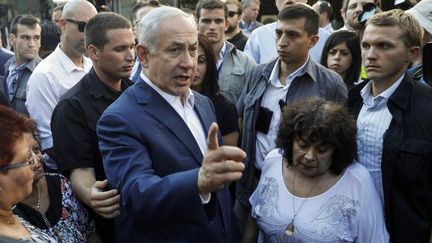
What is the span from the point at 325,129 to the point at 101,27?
5.30 feet

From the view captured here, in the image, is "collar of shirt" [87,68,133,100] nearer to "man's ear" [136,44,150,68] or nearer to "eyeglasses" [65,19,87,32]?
"man's ear" [136,44,150,68]

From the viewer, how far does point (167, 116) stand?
2.33m

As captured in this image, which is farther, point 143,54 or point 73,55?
point 73,55

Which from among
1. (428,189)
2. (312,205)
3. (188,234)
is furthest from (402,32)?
(188,234)

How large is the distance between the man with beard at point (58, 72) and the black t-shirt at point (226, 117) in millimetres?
1098

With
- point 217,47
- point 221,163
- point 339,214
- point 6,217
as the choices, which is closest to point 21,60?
point 217,47

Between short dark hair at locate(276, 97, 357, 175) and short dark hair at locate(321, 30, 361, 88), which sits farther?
short dark hair at locate(321, 30, 361, 88)

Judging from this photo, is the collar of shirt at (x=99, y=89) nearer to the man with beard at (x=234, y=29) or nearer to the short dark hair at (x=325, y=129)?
the short dark hair at (x=325, y=129)

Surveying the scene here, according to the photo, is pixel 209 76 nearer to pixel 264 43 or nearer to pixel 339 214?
pixel 339 214

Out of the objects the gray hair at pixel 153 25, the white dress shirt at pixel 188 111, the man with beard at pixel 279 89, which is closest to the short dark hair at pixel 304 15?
the man with beard at pixel 279 89

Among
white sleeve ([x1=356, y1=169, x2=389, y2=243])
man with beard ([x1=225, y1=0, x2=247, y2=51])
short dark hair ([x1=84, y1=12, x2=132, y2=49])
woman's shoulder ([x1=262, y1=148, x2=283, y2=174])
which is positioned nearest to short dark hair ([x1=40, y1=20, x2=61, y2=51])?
man with beard ([x1=225, y1=0, x2=247, y2=51])

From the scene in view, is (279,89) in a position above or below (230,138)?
above

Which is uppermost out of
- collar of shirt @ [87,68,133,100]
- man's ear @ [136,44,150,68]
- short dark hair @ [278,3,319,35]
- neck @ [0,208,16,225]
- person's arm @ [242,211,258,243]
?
man's ear @ [136,44,150,68]

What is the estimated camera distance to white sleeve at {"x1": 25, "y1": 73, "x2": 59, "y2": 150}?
385cm
